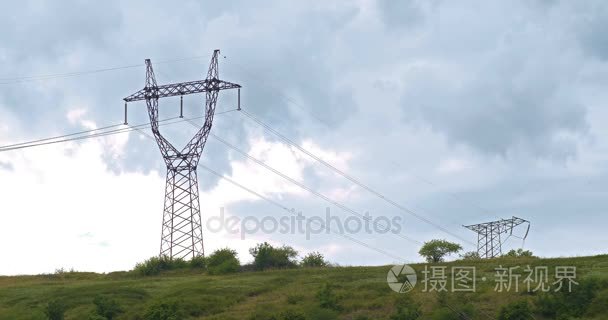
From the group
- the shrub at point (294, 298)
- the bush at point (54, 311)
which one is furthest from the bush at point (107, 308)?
the shrub at point (294, 298)

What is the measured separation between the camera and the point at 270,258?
77.9 m

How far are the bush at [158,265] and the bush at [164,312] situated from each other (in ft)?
74.2

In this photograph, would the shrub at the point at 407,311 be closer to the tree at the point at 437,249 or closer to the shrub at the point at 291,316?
the shrub at the point at 291,316

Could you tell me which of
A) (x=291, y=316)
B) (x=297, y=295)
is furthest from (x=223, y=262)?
(x=291, y=316)

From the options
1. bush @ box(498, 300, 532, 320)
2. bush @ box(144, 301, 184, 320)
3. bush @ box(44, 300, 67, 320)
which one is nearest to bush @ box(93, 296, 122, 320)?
bush @ box(44, 300, 67, 320)

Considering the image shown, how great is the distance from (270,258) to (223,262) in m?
5.03

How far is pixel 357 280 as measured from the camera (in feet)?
211

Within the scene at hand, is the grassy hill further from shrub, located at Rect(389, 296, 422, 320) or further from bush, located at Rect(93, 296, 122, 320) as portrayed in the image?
bush, located at Rect(93, 296, 122, 320)

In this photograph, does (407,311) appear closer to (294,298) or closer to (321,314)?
(321,314)

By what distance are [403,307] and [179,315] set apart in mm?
15224

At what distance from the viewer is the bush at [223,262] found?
243 ft

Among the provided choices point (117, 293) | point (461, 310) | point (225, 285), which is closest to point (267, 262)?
point (225, 285)

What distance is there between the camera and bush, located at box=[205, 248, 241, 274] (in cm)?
7400

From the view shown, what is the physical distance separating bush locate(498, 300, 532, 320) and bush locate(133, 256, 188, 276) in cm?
3731
